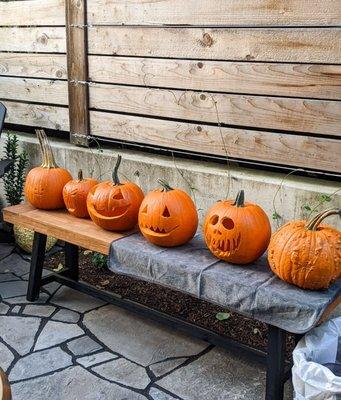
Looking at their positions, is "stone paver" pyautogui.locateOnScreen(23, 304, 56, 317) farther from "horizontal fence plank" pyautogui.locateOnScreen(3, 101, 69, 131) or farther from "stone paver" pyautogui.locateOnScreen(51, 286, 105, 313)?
"horizontal fence plank" pyautogui.locateOnScreen(3, 101, 69, 131)

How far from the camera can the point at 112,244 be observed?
308 centimetres

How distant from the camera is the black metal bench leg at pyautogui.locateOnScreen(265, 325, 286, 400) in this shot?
2555 mm

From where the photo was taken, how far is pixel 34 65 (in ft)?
16.1

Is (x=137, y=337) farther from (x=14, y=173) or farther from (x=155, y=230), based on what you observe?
(x=14, y=173)

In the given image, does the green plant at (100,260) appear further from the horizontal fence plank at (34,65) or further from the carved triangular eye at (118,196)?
the horizontal fence plank at (34,65)

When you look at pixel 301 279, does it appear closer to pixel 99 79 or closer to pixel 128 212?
pixel 128 212

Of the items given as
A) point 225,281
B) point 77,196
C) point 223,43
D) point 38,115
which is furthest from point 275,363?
point 38,115

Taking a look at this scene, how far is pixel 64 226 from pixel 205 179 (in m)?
1.13

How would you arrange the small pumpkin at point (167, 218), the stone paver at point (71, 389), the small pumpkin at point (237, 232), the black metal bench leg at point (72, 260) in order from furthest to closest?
the black metal bench leg at point (72, 260)
the small pumpkin at point (167, 218)
the stone paver at point (71, 389)
the small pumpkin at point (237, 232)

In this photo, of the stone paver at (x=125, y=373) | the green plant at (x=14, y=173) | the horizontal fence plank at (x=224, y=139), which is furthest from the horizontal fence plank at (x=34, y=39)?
the stone paver at (x=125, y=373)

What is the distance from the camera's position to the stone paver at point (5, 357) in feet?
10.2

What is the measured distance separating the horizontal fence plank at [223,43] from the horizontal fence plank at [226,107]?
0.27m

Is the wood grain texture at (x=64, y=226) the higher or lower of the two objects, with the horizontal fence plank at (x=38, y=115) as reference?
lower

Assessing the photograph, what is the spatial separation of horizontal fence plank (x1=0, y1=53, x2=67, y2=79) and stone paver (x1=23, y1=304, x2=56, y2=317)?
210cm
